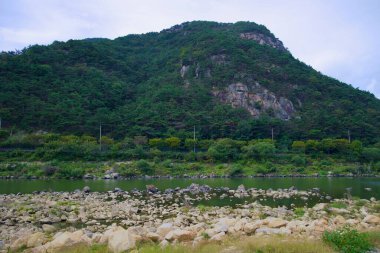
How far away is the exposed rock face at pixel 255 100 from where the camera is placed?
114625 mm

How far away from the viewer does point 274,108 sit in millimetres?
115875

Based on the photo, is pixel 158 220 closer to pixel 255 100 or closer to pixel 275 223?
pixel 275 223

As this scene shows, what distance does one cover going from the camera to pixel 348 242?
9.39 m

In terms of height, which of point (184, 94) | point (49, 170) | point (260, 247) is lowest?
point (49, 170)

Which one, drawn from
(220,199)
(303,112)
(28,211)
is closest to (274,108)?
(303,112)

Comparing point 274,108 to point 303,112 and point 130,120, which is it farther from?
point 130,120

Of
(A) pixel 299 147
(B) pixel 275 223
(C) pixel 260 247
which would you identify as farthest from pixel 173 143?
(C) pixel 260 247

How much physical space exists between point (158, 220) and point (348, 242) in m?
11.3

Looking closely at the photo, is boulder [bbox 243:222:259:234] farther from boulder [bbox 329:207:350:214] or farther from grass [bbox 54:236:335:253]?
boulder [bbox 329:207:350:214]

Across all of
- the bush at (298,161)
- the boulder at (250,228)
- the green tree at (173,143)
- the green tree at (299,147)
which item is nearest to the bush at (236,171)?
the bush at (298,161)

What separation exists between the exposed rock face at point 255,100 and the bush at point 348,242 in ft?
342

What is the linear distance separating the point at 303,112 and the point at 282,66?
28.5m

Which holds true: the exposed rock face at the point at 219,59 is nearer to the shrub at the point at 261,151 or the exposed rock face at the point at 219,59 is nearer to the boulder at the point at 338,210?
the shrub at the point at 261,151

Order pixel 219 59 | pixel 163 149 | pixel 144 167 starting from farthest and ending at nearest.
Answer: pixel 219 59
pixel 163 149
pixel 144 167
